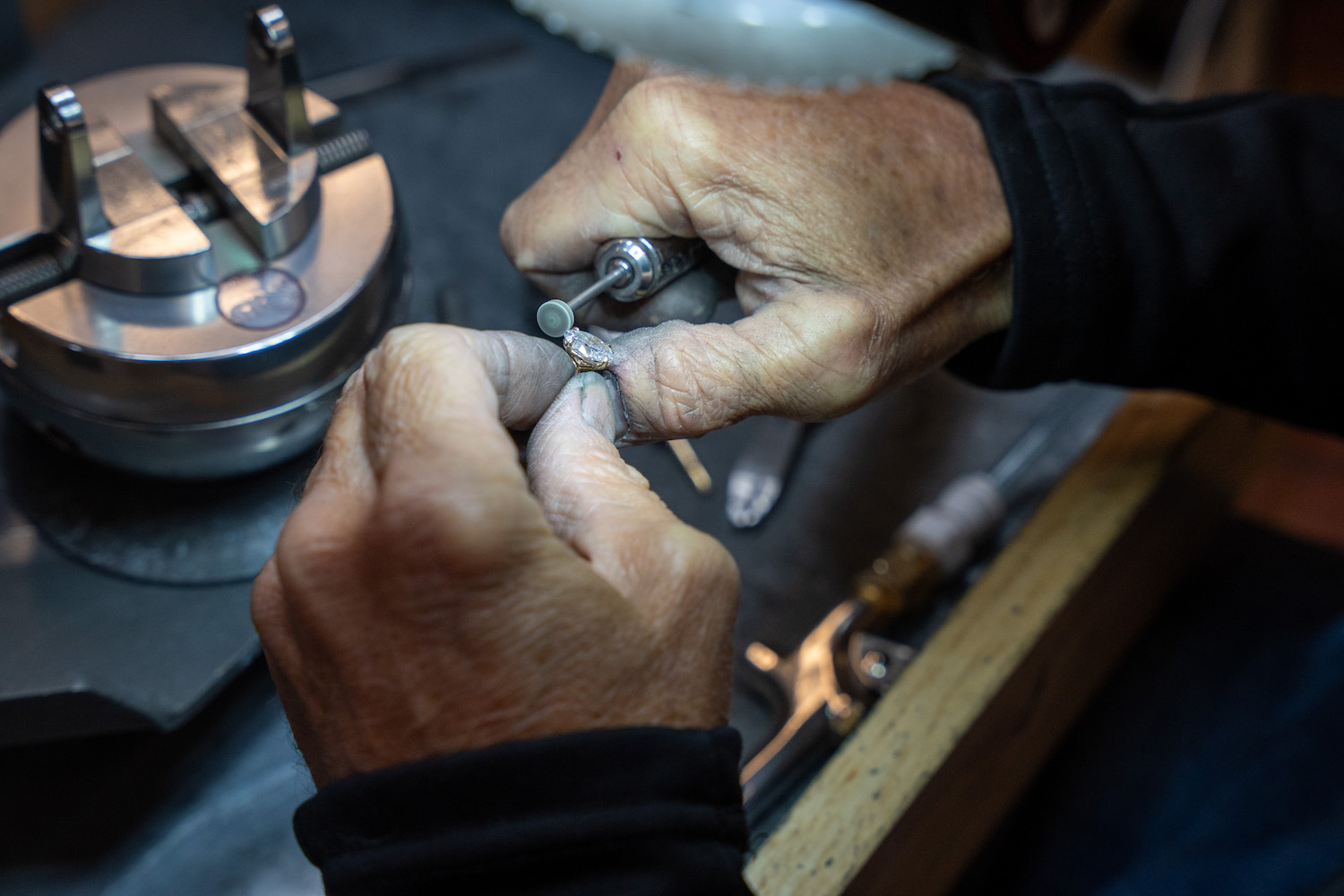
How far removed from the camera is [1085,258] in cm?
57

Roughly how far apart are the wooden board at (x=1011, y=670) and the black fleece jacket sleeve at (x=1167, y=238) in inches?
3.6

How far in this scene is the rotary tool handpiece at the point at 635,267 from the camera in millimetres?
521

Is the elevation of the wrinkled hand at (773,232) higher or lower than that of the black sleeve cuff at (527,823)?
higher

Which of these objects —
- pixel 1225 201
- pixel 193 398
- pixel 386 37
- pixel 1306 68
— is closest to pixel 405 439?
pixel 193 398

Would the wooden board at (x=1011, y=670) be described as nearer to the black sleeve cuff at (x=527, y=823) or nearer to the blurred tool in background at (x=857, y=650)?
the blurred tool in background at (x=857, y=650)

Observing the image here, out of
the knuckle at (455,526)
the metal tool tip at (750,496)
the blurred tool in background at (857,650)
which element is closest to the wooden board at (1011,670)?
the blurred tool in background at (857,650)

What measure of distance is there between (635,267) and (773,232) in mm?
78

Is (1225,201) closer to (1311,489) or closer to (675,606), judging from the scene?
(675,606)

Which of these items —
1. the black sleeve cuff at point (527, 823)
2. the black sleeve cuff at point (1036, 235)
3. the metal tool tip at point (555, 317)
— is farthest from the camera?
the black sleeve cuff at point (1036, 235)

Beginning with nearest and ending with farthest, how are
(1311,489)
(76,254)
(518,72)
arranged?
(76,254) < (518,72) < (1311,489)

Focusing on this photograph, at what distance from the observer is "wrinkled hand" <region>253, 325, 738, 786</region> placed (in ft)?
1.17

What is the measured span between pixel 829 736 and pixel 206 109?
0.55 m

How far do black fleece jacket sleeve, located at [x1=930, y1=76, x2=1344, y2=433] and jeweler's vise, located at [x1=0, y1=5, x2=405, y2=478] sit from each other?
388 millimetres

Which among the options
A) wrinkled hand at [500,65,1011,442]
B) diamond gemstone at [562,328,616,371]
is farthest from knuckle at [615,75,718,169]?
diamond gemstone at [562,328,616,371]
